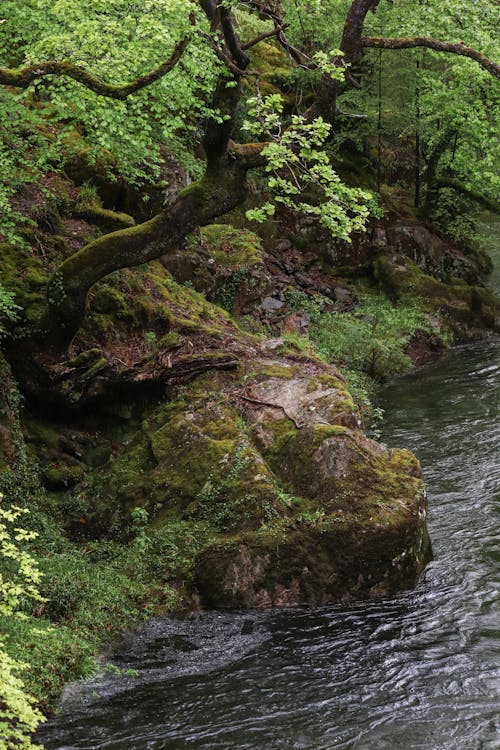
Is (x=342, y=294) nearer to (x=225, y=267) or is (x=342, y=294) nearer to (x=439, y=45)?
(x=225, y=267)

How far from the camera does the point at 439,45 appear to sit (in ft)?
32.3

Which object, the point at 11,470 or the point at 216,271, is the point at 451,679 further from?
the point at 216,271

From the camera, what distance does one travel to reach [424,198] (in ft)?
91.1

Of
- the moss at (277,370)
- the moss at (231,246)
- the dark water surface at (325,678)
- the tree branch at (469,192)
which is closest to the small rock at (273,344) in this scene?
the moss at (277,370)

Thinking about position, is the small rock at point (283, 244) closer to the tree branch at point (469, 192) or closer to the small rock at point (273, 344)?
the tree branch at point (469, 192)

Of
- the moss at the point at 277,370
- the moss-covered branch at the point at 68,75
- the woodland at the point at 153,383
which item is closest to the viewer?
the moss-covered branch at the point at 68,75

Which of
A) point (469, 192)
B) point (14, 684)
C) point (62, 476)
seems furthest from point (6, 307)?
point (469, 192)

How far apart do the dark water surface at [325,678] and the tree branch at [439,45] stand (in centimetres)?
676

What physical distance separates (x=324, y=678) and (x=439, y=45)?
8.70 m

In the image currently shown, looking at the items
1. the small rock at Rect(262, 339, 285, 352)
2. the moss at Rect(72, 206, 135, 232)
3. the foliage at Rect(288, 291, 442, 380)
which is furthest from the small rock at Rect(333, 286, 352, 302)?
the moss at Rect(72, 206, 135, 232)

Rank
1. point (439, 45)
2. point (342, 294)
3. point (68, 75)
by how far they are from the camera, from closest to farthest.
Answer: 1. point (68, 75)
2. point (439, 45)
3. point (342, 294)

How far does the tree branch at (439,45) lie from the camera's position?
31.8ft

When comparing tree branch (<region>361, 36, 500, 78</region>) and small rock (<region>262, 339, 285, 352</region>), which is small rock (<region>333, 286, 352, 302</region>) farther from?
tree branch (<region>361, 36, 500, 78</region>)

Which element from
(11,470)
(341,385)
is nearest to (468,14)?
(341,385)
